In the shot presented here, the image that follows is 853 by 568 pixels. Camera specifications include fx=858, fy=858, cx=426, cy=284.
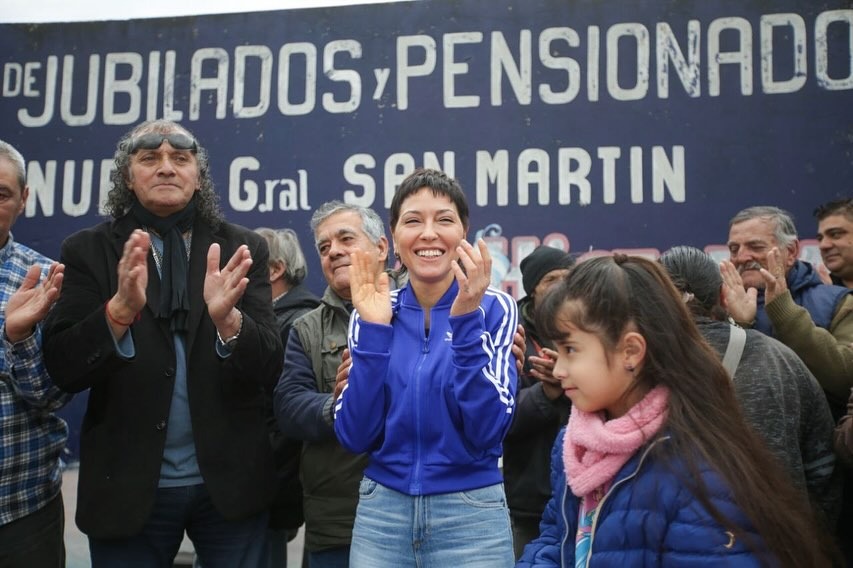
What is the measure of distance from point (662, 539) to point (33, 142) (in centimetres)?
524

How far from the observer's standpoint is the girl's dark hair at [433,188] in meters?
2.49

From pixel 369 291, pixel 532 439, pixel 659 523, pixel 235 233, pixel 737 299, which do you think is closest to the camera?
pixel 659 523

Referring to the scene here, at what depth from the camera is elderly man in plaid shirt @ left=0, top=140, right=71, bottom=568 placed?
8.56 ft

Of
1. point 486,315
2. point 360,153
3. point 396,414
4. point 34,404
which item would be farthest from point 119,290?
point 360,153

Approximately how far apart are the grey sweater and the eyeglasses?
70.9 inches

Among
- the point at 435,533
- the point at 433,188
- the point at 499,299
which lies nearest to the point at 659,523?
the point at 435,533

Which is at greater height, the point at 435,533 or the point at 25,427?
the point at 25,427

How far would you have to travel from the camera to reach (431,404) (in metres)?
2.25

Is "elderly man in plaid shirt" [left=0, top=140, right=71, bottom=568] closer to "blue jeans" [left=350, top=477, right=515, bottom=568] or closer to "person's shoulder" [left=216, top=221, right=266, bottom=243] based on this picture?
"person's shoulder" [left=216, top=221, right=266, bottom=243]

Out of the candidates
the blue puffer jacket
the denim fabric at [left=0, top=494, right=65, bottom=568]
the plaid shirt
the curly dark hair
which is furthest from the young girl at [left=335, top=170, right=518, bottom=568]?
the denim fabric at [left=0, top=494, right=65, bottom=568]

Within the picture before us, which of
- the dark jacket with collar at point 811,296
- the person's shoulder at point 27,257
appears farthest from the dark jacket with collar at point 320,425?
the dark jacket with collar at point 811,296

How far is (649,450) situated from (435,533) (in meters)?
0.70

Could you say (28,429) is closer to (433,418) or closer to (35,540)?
(35,540)

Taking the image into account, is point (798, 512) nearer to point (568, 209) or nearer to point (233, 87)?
point (568, 209)
